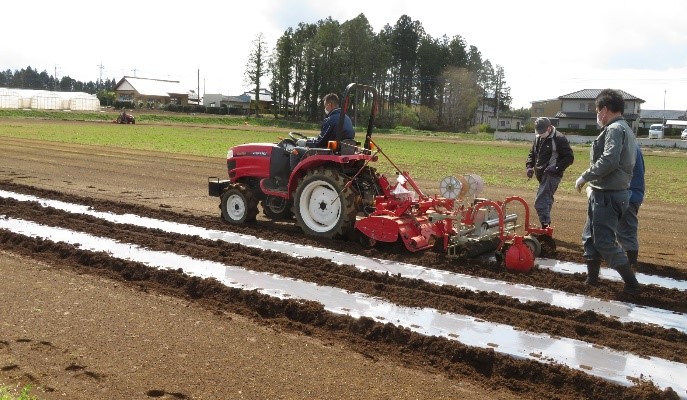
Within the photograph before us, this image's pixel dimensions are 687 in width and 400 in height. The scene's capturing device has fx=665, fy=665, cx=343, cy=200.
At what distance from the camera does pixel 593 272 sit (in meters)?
6.52

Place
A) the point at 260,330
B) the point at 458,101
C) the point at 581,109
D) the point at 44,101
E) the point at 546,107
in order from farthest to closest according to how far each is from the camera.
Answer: the point at 546,107, the point at 44,101, the point at 458,101, the point at 581,109, the point at 260,330

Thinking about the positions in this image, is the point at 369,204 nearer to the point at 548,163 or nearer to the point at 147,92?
the point at 548,163

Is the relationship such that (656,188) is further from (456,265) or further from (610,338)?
(610,338)

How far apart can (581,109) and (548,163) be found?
2687 inches

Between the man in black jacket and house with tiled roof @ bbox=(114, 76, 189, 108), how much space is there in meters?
97.7

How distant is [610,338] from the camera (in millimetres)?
5035

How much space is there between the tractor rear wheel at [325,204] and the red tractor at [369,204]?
12mm

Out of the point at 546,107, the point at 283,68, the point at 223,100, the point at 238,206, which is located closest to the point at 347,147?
the point at 238,206

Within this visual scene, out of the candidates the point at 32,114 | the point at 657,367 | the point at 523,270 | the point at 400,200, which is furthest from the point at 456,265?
the point at 32,114

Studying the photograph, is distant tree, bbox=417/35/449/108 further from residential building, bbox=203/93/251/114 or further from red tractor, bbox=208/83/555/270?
red tractor, bbox=208/83/555/270

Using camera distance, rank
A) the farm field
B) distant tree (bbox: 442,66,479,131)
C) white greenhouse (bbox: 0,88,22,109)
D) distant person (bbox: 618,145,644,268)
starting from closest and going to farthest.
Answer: the farm field < distant person (bbox: 618,145,644,268) < white greenhouse (bbox: 0,88,22,109) < distant tree (bbox: 442,66,479,131)

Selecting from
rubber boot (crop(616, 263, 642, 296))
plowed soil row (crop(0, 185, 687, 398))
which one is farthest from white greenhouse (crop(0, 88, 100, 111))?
rubber boot (crop(616, 263, 642, 296))

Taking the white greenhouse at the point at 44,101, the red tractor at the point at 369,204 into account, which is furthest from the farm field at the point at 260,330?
the white greenhouse at the point at 44,101

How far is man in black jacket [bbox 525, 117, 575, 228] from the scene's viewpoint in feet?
27.2
